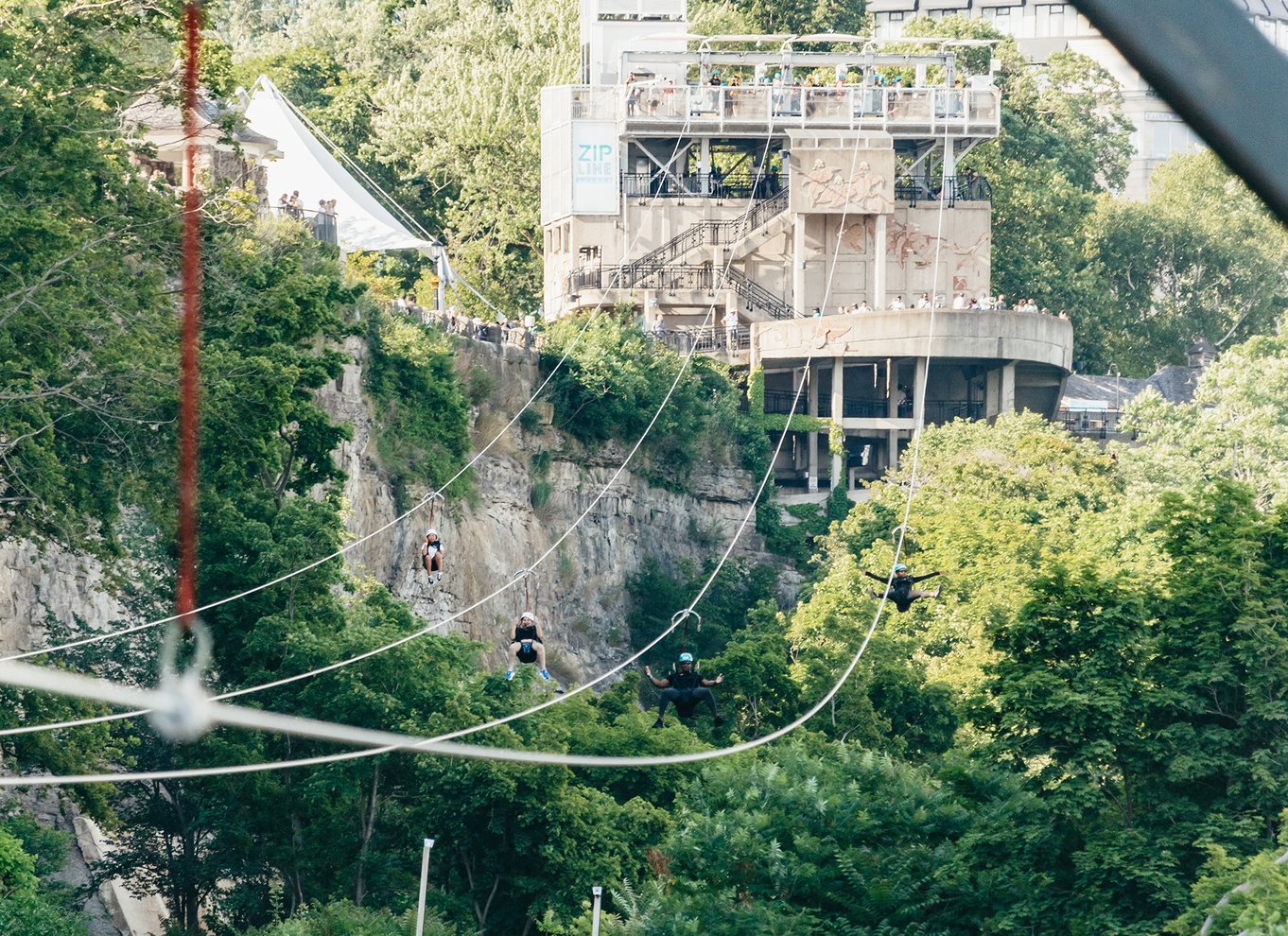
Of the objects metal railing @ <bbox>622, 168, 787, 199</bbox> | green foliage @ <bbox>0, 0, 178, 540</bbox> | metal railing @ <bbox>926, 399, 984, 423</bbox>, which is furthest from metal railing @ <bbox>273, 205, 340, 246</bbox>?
metal railing @ <bbox>926, 399, 984, 423</bbox>

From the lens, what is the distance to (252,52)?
322 ft

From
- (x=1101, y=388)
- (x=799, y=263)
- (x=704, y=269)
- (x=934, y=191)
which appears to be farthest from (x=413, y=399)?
(x=1101, y=388)

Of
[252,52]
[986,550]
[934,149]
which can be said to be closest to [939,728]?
[986,550]

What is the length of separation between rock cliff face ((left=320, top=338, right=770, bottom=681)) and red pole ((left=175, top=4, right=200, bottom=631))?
13411 mm

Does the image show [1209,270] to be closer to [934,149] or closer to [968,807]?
[934,149]

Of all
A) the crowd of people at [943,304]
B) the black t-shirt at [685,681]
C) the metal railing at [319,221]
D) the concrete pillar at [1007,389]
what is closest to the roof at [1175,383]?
the crowd of people at [943,304]

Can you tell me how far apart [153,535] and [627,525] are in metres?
25.7

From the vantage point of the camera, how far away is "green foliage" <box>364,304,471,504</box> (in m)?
49.2

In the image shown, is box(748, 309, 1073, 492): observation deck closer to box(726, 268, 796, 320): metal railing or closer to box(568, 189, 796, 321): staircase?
box(726, 268, 796, 320): metal railing

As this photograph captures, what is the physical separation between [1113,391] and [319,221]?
39.0m

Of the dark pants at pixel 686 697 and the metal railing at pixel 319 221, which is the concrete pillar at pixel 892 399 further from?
the dark pants at pixel 686 697

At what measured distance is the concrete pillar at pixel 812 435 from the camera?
64.5m

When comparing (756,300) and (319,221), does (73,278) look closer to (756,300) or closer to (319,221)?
(319,221)

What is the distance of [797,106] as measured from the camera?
65938mm
